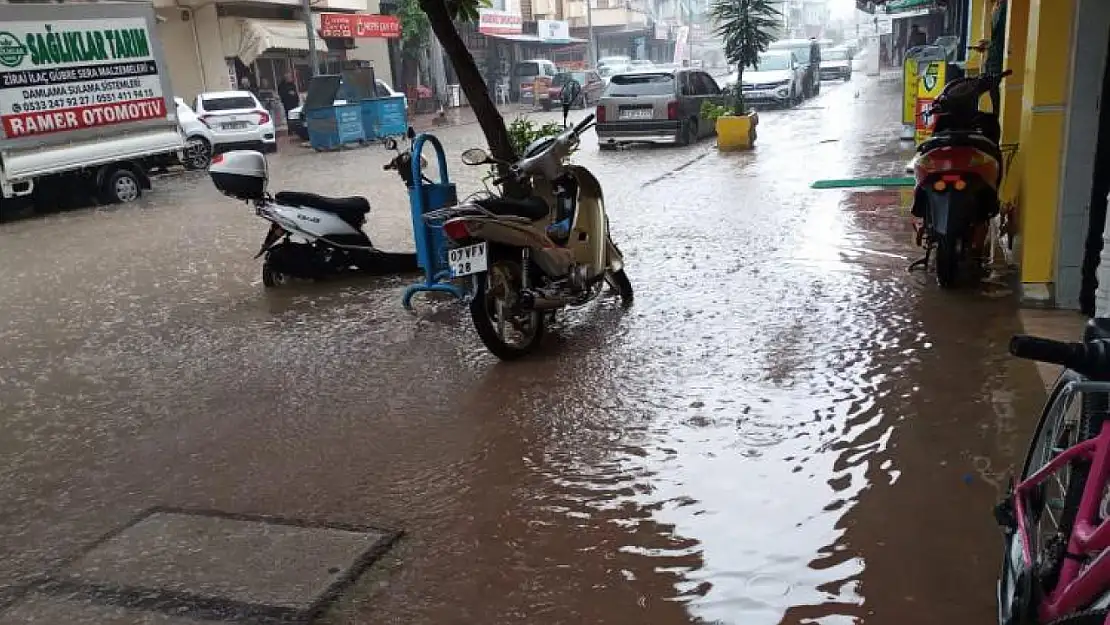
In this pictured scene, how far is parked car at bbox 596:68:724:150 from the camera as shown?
53.3 feet

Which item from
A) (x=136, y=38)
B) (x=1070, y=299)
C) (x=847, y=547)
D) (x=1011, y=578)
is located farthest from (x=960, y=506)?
(x=136, y=38)

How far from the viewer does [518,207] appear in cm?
546

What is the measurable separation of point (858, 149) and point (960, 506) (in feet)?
38.2

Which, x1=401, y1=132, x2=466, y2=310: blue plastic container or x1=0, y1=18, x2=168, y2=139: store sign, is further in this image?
x1=0, y1=18, x2=168, y2=139: store sign

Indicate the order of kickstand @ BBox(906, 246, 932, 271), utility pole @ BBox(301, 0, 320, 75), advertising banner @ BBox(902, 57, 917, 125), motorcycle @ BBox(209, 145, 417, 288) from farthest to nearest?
utility pole @ BBox(301, 0, 320, 75) < advertising banner @ BBox(902, 57, 917, 125) < motorcycle @ BBox(209, 145, 417, 288) < kickstand @ BBox(906, 246, 932, 271)

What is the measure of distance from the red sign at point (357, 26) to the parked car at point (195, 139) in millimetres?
10166

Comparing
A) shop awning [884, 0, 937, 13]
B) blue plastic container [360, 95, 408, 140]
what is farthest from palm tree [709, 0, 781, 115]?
blue plastic container [360, 95, 408, 140]

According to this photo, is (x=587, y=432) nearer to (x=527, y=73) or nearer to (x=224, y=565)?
(x=224, y=565)

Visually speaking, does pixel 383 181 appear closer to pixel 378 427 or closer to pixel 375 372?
pixel 375 372

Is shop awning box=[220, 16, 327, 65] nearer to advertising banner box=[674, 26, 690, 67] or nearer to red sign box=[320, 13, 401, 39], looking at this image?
red sign box=[320, 13, 401, 39]

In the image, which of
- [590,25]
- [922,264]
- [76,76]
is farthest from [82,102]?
[590,25]

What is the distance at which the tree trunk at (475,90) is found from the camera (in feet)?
24.1

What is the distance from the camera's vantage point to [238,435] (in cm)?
458

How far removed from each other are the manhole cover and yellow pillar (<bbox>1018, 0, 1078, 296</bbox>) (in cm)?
418
